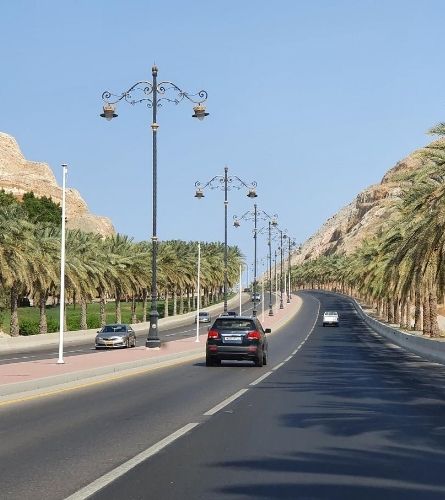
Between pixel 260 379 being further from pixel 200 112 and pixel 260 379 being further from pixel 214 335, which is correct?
pixel 200 112

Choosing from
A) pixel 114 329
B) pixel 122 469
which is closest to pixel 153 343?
pixel 114 329

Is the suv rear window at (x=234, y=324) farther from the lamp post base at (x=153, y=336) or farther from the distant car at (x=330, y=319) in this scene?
the distant car at (x=330, y=319)

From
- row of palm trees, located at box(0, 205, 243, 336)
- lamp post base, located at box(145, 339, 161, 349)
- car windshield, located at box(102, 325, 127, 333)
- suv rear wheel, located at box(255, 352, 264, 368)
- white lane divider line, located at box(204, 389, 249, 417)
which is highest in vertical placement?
row of palm trees, located at box(0, 205, 243, 336)

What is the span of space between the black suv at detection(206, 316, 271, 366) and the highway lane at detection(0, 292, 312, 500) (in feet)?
17.5

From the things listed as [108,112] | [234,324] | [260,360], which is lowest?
[260,360]

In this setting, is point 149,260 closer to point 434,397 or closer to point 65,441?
point 434,397

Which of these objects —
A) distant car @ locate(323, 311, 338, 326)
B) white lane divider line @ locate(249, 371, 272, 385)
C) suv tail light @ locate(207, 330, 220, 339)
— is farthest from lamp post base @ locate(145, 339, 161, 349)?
distant car @ locate(323, 311, 338, 326)

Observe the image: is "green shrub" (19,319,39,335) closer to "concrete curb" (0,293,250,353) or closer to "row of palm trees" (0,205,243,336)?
"row of palm trees" (0,205,243,336)

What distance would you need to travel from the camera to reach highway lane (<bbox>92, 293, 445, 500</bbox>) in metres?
8.17

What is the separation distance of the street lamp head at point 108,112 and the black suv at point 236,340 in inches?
399

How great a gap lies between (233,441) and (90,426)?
2.79 meters

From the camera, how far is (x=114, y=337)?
48719 millimetres

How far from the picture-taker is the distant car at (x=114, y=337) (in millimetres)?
48500

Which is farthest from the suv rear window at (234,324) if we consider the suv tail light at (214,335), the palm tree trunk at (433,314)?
the palm tree trunk at (433,314)
